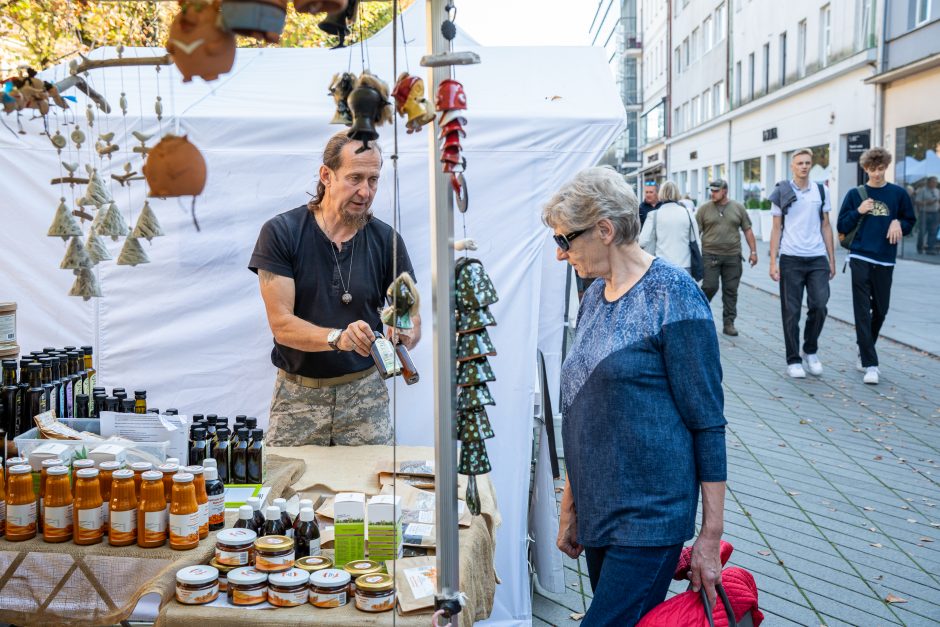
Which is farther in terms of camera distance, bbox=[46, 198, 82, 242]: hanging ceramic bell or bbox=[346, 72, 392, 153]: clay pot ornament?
bbox=[46, 198, 82, 242]: hanging ceramic bell

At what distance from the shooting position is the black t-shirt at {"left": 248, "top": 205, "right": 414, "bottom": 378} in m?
3.39

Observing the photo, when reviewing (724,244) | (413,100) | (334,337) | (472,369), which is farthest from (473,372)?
(724,244)

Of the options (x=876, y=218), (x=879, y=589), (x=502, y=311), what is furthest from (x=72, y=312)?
(x=876, y=218)

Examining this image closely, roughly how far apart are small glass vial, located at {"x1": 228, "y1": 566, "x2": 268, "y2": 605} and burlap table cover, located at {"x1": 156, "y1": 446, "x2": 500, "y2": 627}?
0.03 meters

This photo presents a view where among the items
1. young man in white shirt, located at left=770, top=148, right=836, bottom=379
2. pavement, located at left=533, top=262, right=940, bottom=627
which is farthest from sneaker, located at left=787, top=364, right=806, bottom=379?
young man in white shirt, located at left=770, top=148, right=836, bottom=379

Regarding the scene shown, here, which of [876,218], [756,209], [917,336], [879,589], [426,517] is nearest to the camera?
[426,517]

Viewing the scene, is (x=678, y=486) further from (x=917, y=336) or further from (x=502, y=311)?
(x=917, y=336)

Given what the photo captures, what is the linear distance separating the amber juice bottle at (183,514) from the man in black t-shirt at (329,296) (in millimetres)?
989

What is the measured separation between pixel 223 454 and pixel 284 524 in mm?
508

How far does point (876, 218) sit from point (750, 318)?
15.9ft

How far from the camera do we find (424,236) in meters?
4.46

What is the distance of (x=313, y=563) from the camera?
7.54ft

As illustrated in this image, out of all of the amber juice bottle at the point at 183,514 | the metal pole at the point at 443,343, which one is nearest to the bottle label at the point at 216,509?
the amber juice bottle at the point at 183,514

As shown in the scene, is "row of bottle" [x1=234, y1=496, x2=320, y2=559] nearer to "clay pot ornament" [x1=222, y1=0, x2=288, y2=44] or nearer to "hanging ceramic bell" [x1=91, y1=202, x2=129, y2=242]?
"hanging ceramic bell" [x1=91, y1=202, x2=129, y2=242]
